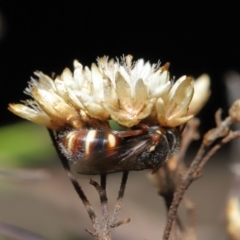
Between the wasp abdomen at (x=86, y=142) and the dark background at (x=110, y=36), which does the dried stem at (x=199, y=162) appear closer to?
the wasp abdomen at (x=86, y=142)

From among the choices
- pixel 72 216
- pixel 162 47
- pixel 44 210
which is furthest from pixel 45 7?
pixel 72 216

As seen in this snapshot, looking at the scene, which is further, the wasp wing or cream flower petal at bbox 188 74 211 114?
cream flower petal at bbox 188 74 211 114

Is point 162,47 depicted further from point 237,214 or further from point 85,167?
A: point 85,167

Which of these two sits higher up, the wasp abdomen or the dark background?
the dark background

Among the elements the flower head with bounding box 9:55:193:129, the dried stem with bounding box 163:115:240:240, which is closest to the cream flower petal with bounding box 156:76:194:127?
the flower head with bounding box 9:55:193:129

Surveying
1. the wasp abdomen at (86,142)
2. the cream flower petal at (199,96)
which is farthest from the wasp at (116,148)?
the cream flower petal at (199,96)

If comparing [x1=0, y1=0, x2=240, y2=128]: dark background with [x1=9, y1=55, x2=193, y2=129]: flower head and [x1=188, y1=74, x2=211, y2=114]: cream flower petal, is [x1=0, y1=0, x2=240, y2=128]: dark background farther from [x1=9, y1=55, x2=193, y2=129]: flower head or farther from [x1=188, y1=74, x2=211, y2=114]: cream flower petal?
[x1=9, y1=55, x2=193, y2=129]: flower head

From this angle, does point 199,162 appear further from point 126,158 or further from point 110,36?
point 110,36
